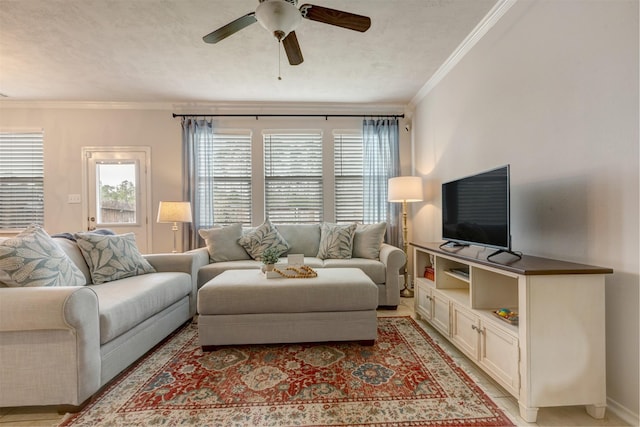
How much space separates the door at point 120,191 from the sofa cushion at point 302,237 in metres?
2.02

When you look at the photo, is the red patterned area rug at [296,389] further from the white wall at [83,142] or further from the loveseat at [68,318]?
the white wall at [83,142]

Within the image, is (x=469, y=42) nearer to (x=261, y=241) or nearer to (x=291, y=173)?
(x=291, y=173)

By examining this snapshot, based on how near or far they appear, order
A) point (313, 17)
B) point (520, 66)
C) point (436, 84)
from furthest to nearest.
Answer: point (436, 84)
point (520, 66)
point (313, 17)

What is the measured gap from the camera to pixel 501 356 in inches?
62.1

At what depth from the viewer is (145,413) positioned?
149 cm

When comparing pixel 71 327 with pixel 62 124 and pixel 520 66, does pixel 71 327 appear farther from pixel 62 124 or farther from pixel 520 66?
pixel 62 124

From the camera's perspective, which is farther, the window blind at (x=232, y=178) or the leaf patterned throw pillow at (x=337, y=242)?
the window blind at (x=232, y=178)

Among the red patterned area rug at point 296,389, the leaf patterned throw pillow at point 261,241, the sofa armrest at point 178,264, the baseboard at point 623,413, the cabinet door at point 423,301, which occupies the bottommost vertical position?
the red patterned area rug at point 296,389

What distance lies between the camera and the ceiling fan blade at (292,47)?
2045 millimetres

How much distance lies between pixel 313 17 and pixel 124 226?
3.88 metres

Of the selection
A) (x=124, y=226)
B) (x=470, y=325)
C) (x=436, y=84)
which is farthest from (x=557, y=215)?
(x=124, y=226)

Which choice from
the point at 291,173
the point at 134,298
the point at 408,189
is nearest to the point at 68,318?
the point at 134,298

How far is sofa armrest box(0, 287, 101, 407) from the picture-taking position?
1.41m

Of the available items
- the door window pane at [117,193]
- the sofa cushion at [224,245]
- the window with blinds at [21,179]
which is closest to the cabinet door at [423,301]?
the sofa cushion at [224,245]
